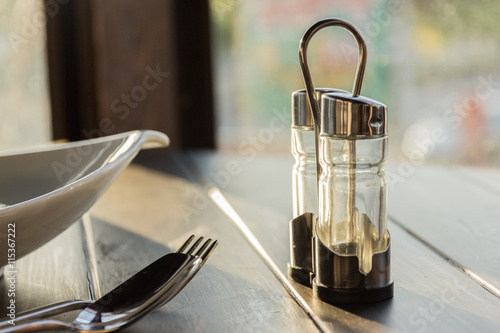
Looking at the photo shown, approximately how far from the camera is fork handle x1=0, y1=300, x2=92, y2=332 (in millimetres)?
400

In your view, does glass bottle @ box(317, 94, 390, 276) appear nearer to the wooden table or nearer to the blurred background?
the wooden table

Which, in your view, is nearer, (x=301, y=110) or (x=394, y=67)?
(x=301, y=110)

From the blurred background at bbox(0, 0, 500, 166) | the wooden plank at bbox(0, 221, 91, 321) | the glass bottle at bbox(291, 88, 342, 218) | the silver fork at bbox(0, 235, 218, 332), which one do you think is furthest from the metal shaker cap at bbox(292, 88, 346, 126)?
the blurred background at bbox(0, 0, 500, 166)

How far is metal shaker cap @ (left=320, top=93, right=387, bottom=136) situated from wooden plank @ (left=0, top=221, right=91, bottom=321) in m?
0.24

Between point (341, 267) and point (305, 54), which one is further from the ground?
point (305, 54)

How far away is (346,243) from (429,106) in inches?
115

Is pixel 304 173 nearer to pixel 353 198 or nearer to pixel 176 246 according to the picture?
pixel 353 198

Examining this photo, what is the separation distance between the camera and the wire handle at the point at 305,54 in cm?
46

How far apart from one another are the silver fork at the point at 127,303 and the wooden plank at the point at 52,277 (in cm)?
3

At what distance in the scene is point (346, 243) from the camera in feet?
1.55

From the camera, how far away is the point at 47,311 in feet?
1.38

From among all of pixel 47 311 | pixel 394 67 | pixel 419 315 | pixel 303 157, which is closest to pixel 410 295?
pixel 419 315

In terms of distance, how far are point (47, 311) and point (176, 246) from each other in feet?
0.88

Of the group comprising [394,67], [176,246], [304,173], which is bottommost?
[176,246]
